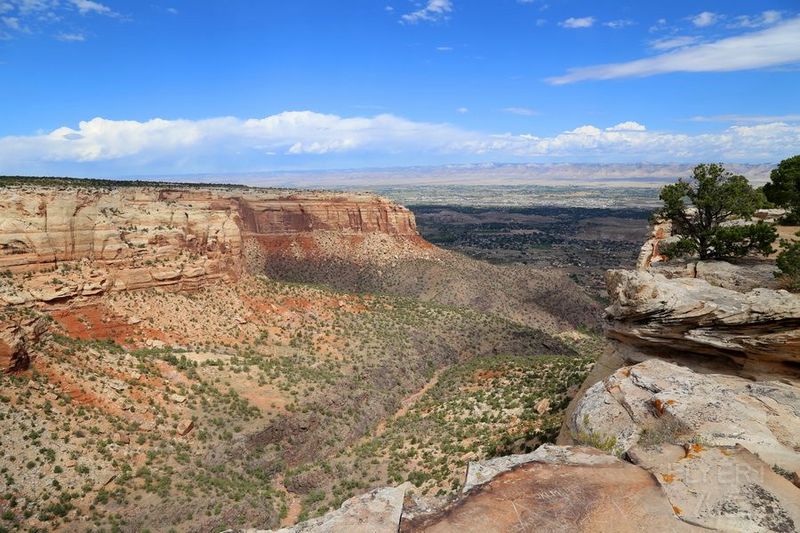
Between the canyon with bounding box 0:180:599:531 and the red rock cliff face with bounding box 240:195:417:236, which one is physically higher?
the red rock cliff face with bounding box 240:195:417:236

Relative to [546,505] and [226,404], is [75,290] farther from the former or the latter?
[546,505]

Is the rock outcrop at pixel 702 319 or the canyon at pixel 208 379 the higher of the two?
the rock outcrop at pixel 702 319

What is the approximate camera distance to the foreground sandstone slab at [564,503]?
959cm

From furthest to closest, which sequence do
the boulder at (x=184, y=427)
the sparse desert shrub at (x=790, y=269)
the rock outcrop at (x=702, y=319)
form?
the boulder at (x=184, y=427) < the sparse desert shrub at (x=790, y=269) < the rock outcrop at (x=702, y=319)

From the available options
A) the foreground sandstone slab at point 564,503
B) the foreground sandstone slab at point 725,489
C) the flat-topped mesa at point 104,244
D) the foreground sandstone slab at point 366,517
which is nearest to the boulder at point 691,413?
the foreground sandstone slab at point 725,489

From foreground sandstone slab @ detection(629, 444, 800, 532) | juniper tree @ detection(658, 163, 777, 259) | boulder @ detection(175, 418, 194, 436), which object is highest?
juniper tree @ detection(658, 163, 777, 259)

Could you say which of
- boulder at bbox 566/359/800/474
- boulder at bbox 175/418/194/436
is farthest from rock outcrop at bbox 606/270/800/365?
boulder at bbox 175/418/194/436

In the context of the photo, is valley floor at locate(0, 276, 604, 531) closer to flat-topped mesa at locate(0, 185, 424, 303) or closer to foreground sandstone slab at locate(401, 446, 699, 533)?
flat-topped mesa at locate(0, 185, 424, 303)

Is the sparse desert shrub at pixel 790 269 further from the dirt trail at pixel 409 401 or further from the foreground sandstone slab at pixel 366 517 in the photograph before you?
the dirt trail at pixel 409 401

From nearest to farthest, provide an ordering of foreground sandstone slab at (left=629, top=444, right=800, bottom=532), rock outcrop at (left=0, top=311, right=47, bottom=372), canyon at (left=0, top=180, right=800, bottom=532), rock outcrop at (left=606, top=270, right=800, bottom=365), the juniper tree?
foreground sandstone slab at (left=629, top=444, right=800, bottom=532)
canyon at (left=0, top=180, right=800, bottom=532)
rock outcrop at (left=606, top=270, right=800, bottom=365)
rock outcrop at (left=0, top=311, right=47, bottom=372)
the juniper tree

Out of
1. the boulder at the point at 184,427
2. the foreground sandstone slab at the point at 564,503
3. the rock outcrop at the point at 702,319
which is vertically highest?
the rock outcrop at the point at 702,319

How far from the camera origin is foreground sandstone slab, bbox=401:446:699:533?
31.5 feet

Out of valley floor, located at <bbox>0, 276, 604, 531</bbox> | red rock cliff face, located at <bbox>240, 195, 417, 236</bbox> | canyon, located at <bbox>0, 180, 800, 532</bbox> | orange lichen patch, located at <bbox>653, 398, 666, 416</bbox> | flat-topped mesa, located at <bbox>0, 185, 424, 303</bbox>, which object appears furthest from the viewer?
red rock cliff face, located at <bbox>240, 195, 417, 236</bbox>

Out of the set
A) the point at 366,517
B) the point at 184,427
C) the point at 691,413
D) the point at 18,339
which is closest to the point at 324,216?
the point at 184,427
